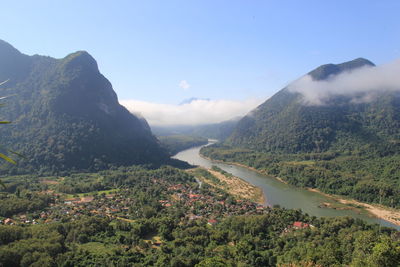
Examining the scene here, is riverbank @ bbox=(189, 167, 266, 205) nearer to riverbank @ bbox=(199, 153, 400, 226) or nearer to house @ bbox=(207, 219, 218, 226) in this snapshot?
riverbank @ bbox=(199, 153, 400, 226)

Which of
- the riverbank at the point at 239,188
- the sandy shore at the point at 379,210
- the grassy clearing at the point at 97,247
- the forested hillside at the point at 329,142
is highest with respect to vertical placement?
the forested hillside at the point at 329,142

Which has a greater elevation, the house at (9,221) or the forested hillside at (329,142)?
the forested hillside at (329,142)

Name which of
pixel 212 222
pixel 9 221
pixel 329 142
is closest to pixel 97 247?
pixel 9 221

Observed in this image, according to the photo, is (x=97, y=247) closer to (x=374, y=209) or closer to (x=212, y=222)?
(x=212, y=222)

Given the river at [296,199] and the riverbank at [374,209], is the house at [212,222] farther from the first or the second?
the riverbank at [374,209]

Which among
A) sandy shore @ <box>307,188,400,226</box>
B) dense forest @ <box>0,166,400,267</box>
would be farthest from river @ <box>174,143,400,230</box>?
dense forest @ <box>0,166,400,267</box>

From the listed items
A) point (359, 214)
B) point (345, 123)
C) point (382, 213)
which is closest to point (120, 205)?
point (359, 214)

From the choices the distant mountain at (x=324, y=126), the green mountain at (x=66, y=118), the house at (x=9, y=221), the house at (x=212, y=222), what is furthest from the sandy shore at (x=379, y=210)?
the green mountain at (x=66, y=118)
